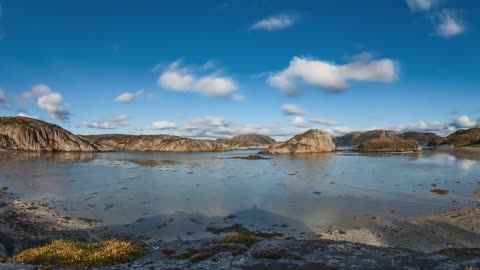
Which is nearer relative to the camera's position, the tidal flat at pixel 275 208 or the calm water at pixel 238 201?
the tidal flat at pixel 275 208

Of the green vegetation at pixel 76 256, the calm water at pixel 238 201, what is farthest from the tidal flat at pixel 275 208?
the green vegetation at pixel 76 256

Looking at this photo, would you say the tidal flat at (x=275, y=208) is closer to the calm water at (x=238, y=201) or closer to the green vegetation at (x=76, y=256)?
the calm water at (x=238, y=201)

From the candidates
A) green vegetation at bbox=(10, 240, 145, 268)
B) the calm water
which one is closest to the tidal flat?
the calm water

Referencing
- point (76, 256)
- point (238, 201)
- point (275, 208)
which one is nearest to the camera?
point (76, 256)

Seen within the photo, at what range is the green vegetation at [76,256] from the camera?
15.1 meters

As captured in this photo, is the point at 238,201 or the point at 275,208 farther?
the point at 238,201

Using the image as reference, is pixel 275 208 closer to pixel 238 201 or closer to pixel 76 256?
pixel 238 201

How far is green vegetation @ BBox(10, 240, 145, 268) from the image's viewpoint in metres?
15.1

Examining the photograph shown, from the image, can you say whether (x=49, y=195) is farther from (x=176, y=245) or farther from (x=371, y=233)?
(x=371, y=233)

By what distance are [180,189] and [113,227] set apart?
25.1 meters

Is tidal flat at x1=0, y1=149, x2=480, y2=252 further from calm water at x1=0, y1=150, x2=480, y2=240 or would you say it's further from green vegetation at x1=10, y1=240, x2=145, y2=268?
green vegetation at x1=10, y1=240, x2=145, y2=268

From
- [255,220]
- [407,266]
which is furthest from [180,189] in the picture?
[407,266]

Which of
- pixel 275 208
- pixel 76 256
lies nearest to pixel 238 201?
pixel 275 208

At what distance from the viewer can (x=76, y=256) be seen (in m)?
15.6
